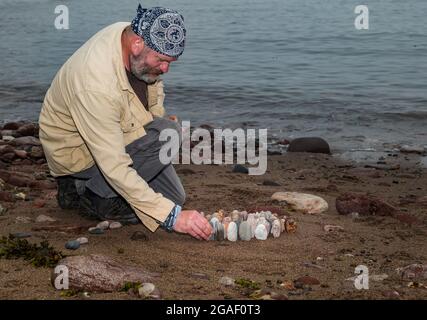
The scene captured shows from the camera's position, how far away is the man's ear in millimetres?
4754

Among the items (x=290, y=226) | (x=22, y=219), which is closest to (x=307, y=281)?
(x=290, y=226)

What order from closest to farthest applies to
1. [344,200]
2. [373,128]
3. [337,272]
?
[337,272] → [344,200] → [373,128]

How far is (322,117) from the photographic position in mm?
10992

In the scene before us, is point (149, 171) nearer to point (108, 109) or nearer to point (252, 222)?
point (252, 222)

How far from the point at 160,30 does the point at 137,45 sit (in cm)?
22

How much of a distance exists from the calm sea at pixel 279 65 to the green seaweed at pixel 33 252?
5.23 metres

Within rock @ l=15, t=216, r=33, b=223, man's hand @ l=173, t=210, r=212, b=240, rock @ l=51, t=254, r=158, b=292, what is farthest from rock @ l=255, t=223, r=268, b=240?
rock @ l=15, t=216, r=33, b=223

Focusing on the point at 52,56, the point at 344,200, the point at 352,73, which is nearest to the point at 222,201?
the point at 344,200

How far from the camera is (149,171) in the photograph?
18.4ft

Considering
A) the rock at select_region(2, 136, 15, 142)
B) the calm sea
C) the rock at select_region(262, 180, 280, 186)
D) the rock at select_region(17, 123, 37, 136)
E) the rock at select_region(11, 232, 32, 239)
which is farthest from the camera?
the calm sea

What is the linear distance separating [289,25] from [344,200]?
39.3ft

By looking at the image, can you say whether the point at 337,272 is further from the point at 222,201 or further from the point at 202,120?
the point at 202,120

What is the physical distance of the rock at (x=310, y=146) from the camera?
29.6 ft

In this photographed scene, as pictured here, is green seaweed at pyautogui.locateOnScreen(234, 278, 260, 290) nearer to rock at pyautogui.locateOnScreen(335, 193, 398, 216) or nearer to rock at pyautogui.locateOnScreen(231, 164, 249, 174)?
rock at pyautogui.locateOnScreen(335, 193, 398, 216)
